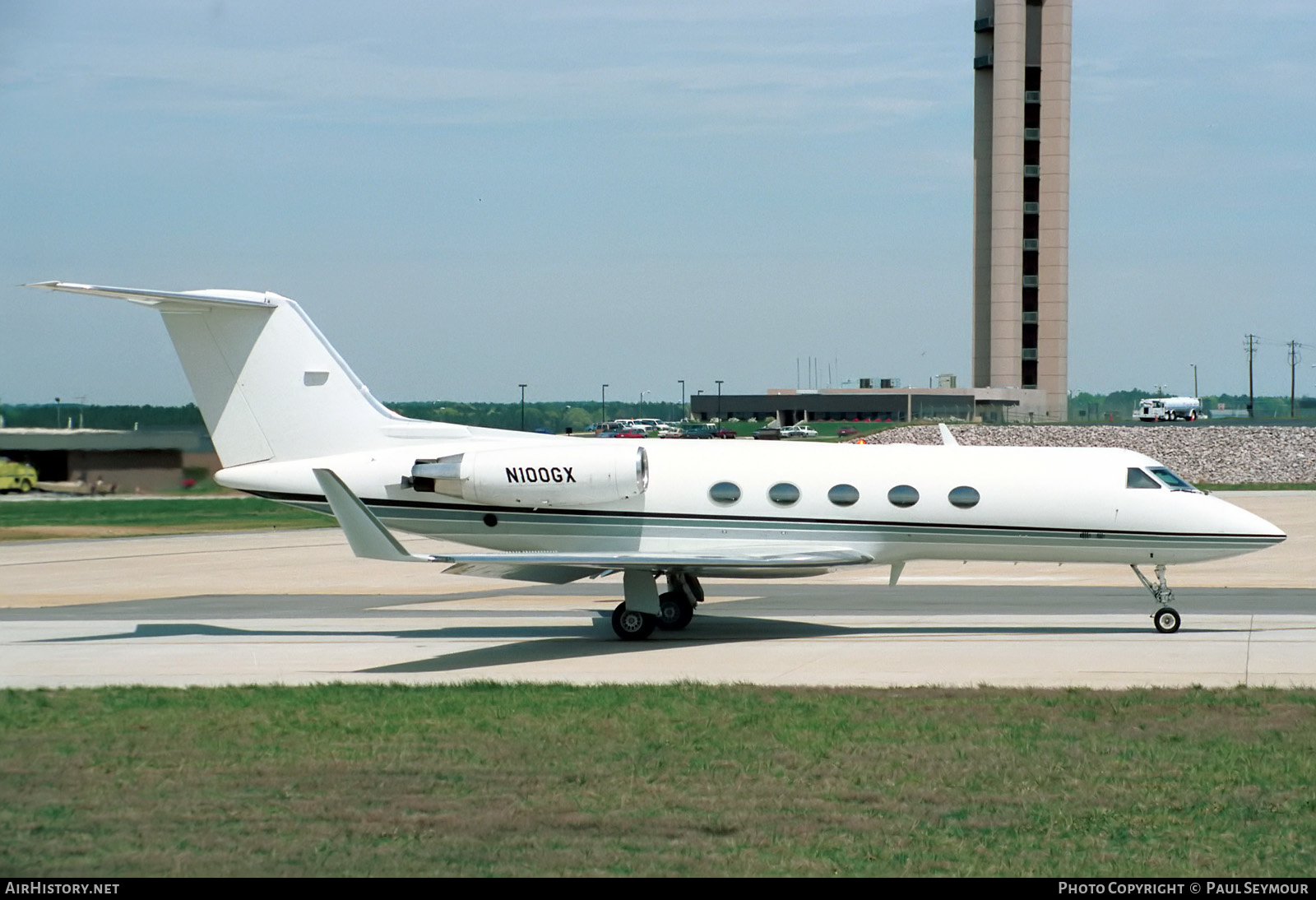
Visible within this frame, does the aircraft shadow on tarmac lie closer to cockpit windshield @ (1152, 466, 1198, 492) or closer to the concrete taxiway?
the concrete taxiway

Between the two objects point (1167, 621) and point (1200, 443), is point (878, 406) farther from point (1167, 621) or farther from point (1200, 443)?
point (1167, 621)

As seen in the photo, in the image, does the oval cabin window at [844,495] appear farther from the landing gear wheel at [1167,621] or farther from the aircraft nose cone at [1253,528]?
the aircraft nose cone at [1253,528]

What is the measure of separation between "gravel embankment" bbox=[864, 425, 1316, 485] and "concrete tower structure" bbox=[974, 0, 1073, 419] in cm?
2449

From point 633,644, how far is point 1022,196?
88687mm

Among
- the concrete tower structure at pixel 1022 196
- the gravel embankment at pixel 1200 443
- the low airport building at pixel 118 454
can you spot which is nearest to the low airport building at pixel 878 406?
the concrete tower structure at pixel 1022 196

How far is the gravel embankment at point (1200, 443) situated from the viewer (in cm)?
6500

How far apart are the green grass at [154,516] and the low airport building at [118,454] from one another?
10.4m

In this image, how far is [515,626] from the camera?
70.3 feet

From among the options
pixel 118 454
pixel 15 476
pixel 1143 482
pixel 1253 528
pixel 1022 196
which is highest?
pixel 1022 196

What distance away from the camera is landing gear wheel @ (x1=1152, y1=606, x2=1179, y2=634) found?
1947cm

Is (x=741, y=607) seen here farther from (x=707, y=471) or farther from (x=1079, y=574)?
(x=1079, y=574)

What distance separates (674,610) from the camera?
20.4m

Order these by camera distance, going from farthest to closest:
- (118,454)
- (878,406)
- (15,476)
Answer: (878,406)
(15,476)
(118,454)

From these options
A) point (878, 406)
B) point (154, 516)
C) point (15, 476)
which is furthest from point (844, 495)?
point (878, 406)
